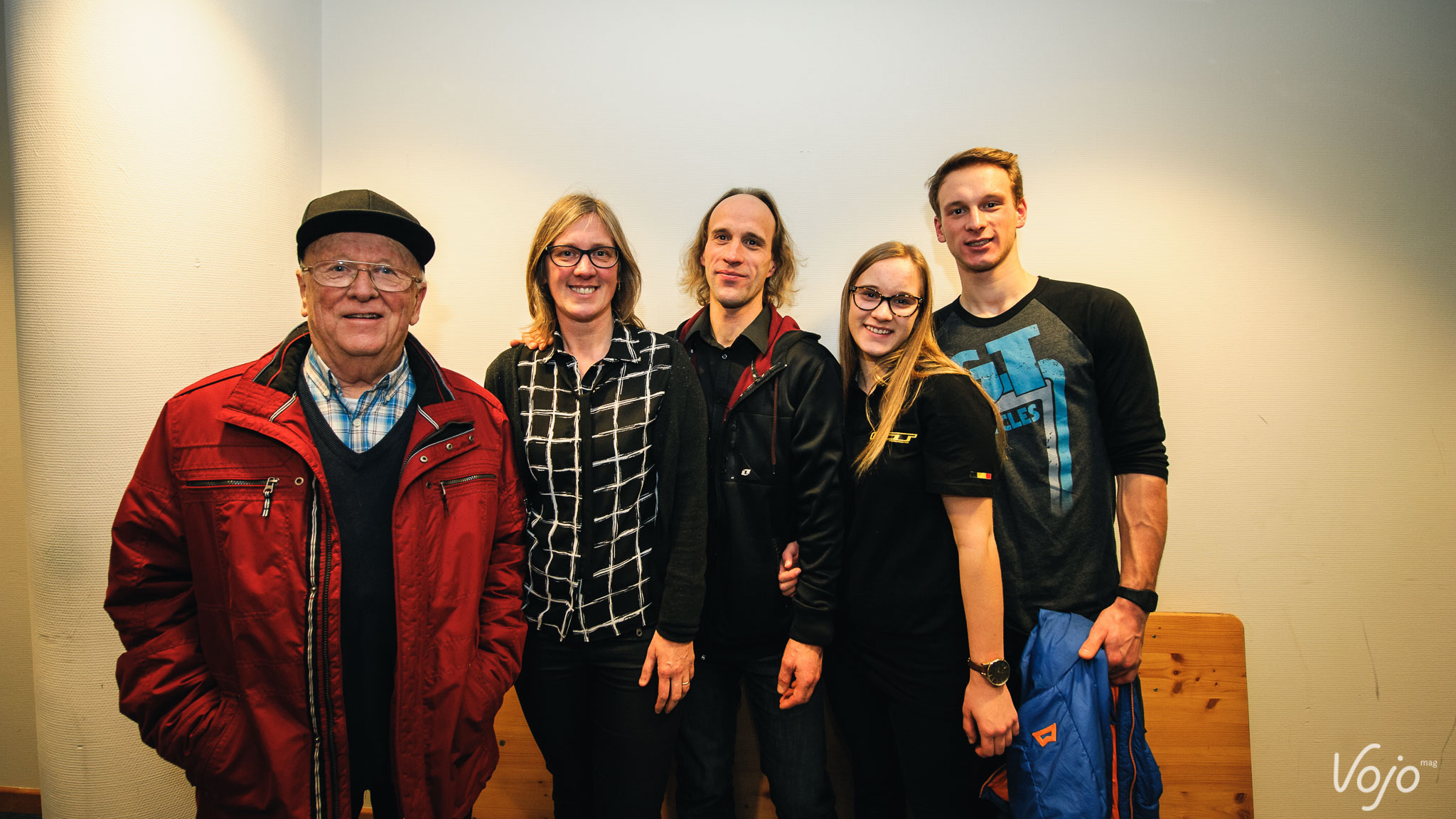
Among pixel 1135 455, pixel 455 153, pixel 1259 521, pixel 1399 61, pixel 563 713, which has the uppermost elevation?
Result: pixel 1399 61

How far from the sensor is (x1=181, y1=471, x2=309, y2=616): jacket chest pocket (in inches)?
42.0

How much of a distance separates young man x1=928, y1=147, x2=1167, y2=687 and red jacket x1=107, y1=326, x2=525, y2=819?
146 centimetres

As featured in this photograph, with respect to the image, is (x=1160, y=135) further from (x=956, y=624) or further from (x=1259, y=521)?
(x=956, y=624)

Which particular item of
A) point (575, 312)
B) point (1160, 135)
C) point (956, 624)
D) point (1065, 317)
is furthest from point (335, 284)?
point (1160, 135)

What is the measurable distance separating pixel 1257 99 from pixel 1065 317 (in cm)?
139

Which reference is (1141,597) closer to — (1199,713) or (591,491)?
(1199,713)

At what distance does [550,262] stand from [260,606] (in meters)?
0.96

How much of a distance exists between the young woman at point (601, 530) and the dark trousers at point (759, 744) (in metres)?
0.17

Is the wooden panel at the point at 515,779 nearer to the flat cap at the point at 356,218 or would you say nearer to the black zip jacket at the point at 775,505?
the black zip jacket at the point at 775,505

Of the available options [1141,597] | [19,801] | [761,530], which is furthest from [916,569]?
[19,801]

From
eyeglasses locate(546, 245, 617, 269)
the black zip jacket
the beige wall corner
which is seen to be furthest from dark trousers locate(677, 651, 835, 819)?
the beige wall corner

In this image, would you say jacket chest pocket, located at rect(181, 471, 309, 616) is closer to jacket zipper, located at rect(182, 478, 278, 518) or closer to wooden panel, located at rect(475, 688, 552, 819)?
jacket zipper, located at rect(182, 478, 278, 518)

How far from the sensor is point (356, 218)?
1161mm

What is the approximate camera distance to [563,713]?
4.63 ft
